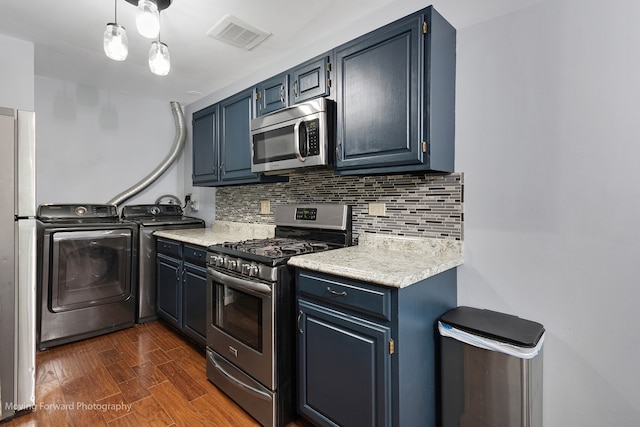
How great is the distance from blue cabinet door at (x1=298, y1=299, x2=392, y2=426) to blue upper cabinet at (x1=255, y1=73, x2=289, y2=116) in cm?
142

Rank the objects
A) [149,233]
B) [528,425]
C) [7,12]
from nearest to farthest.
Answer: [528,425]
[7,12]
[149,233]

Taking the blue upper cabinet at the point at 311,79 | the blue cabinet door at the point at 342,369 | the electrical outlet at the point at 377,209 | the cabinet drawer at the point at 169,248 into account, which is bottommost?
the blue cabinet door at the point at 342,369

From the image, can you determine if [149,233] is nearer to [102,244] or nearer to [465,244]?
[102,244]

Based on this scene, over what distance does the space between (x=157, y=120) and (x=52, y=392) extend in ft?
9.78

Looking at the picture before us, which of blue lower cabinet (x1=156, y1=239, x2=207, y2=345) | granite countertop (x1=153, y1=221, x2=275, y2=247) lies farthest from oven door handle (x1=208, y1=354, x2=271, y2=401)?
granite countertop (x1=153, y1=221, x2=275, y2=247)

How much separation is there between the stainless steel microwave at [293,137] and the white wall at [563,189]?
2.57 ft

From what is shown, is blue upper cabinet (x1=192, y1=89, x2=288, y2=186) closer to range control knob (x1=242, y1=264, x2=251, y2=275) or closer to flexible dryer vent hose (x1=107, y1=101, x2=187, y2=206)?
flexible dryer vent hose (x1=107, y1=101, x2=187, y2=206)

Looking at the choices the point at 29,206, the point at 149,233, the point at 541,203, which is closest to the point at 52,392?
the point at 29,206

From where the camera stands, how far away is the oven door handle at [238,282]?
1664mm

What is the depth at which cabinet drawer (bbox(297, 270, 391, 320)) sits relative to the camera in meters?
1.29

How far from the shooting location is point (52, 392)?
1.99 m

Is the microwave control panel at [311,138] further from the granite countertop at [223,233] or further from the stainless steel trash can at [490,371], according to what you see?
the stainless steel trash can at [490,371]

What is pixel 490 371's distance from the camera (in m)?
1.33

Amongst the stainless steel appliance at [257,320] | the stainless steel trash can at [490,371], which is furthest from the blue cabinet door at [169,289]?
the stainless steel trash can at [490,371]
